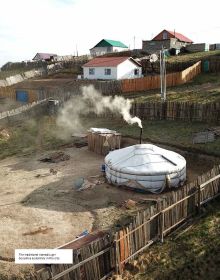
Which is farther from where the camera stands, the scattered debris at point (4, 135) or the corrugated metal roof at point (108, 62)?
the corrugated metal roof at point (108, 62)

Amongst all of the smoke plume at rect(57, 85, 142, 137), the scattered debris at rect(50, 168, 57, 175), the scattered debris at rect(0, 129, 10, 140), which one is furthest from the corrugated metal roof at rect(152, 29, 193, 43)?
the scattered debris at rect(50, 168, 57, 175)

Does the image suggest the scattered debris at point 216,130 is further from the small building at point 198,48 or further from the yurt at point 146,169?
the small building at point 198,48

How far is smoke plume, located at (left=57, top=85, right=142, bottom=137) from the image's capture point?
33378 millimetres

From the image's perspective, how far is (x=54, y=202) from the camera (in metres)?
18.2

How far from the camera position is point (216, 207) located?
1592cm

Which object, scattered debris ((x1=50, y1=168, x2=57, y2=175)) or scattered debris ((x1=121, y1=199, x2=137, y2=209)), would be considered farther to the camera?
scattered debris ((x1=50, y1=168, x2=57, y2=175))

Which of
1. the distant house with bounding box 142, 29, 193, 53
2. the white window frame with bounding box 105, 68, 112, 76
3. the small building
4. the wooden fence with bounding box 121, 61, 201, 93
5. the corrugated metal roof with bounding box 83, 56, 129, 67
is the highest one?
the distant house with bounding box 142, 29, 193, 53

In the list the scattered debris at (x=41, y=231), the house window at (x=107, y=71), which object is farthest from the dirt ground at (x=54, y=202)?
the house window at (x=107, y=71)

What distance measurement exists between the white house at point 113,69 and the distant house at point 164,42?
15.2 m

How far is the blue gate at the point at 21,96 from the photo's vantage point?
46.8m

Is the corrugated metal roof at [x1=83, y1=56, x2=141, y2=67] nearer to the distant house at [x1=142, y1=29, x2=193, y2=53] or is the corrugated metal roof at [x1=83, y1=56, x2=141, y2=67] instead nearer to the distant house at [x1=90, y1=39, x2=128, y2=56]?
the distant house at [x1=142, y1=29, x2=193, y2=53]

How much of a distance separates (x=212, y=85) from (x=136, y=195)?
935 inches

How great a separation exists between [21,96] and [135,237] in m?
38.6

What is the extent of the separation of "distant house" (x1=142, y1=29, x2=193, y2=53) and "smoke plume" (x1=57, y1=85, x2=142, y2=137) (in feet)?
87.9
